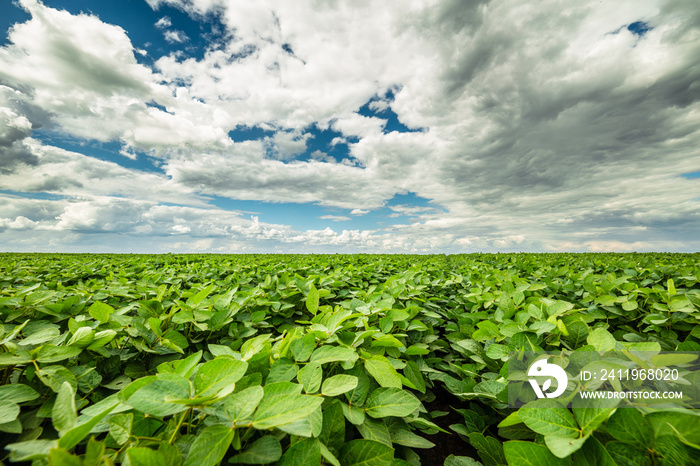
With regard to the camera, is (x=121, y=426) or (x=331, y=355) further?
(x=331, y=355)

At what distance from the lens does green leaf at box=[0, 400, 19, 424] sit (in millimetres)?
990

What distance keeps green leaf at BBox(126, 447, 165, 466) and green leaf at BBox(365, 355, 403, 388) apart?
2.72 ft

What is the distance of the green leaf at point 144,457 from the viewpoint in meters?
0.74

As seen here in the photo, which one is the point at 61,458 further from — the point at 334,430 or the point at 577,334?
the point at 577,334

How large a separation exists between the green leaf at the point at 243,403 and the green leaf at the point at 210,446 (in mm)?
51

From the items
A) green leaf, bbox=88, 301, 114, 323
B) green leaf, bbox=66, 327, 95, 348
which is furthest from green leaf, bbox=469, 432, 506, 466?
green leaf, bbox=88, 301, 114, 323

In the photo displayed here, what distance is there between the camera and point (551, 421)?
1.05 metres

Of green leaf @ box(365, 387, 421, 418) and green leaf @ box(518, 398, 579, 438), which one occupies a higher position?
green leaf @ box(518, 398, 579, 438)

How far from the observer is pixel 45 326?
1.75m

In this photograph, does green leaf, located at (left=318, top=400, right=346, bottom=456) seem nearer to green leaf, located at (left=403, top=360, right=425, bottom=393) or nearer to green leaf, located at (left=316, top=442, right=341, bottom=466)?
green leaf, located at (left=316, top=442, right=341, bottom=466)

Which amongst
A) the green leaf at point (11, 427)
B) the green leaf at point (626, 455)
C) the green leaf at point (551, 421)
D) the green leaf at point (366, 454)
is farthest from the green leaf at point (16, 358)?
the green leaf at point (626, 455)

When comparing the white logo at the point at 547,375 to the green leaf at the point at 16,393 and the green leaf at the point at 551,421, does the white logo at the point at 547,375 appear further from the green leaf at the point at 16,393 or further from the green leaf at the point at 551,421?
the green leaf at the point at 16,393

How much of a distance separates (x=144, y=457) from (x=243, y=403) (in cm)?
26

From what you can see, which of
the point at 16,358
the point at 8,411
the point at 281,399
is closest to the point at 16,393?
the point at 8,411
